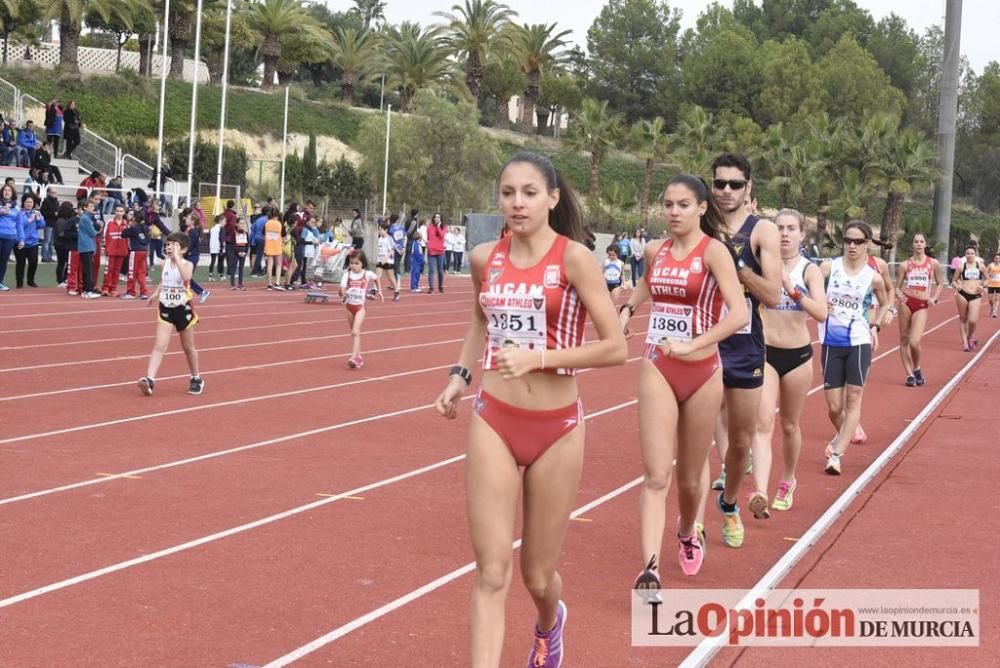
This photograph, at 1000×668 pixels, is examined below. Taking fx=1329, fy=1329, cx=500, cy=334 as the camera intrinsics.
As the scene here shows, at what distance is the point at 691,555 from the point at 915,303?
1125 cm

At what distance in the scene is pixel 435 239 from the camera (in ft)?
105

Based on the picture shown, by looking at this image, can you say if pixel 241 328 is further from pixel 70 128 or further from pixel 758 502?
pixel 70 128

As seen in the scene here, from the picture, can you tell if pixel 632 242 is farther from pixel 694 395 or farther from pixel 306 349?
pixel 694 395

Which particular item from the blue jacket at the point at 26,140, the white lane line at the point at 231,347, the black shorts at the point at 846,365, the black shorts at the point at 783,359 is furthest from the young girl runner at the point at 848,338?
the blue jacket at the point at 26,140

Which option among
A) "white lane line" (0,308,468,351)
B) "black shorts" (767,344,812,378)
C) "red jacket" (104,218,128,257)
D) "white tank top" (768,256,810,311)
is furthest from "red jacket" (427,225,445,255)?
"black shorts" (767,344,812,378)

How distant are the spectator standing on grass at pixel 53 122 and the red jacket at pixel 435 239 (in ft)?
41.4

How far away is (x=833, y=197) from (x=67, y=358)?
57247 millimetres

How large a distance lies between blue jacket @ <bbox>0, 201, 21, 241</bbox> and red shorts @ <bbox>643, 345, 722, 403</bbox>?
2050cm

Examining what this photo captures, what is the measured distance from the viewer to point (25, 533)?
7508mm

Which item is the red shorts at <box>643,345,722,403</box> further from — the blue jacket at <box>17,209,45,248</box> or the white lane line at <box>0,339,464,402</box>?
the blue jacket at <box>17,209,45,248</box>

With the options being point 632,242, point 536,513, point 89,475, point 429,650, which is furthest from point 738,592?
point 632,242

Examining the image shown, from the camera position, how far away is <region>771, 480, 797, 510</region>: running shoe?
8.73 metres

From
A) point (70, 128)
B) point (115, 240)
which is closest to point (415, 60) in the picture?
point (70, 128)

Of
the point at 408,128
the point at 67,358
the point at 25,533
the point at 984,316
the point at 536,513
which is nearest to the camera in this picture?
the point at 536,513
